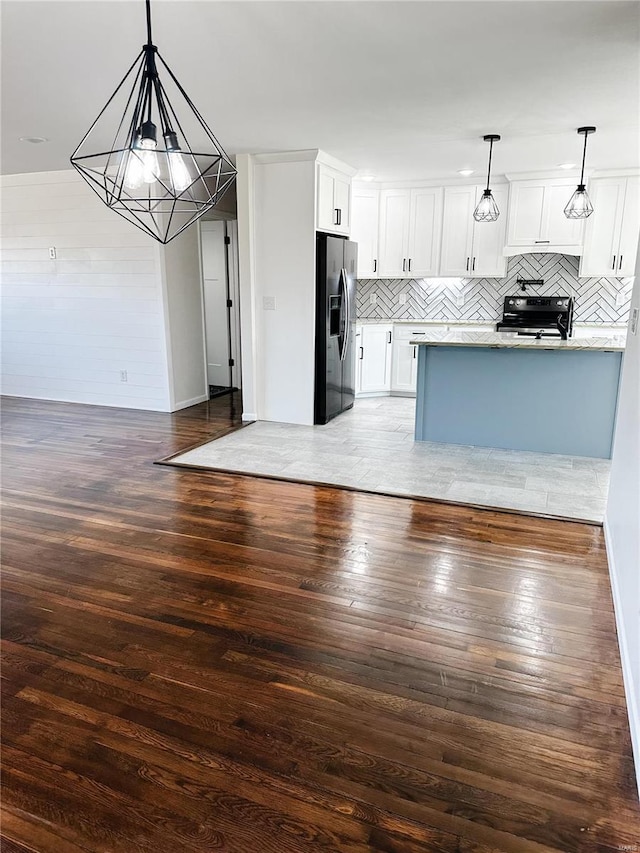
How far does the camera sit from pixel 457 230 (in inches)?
254

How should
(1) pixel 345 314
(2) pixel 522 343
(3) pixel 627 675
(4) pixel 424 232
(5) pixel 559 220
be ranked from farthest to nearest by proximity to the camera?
(4) pixel 424 232 < (5) pixel 559 220 < (1) pixel 345 314 < (2) pixel 522 343 < (3) pixel 627 675

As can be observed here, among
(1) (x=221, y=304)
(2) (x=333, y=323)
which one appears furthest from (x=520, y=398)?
(1) (x=221, y=304)

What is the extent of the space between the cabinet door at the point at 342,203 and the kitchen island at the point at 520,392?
1.64m

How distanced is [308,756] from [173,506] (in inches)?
83.6

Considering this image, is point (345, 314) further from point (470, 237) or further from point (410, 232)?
point (470, 237)

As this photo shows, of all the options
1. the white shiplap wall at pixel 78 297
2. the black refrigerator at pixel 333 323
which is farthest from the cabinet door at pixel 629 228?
the white shiplap wall at pixel 78 297

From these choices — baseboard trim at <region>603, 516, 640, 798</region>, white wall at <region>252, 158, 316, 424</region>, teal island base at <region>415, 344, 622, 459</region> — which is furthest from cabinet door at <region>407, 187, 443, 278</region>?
baseboard trim at <region>603, 516, 640, 798</region>

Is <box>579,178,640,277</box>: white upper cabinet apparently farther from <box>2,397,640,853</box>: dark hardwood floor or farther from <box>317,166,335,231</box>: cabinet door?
<box>2,397,640,853</box>: dark hardwood floor

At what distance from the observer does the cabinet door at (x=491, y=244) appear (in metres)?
6.21

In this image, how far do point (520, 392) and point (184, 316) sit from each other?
143 inches

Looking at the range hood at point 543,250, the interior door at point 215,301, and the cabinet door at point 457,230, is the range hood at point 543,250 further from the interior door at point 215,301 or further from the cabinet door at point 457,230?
the interior door at point 215,301

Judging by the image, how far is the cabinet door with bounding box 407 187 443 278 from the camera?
6484 millimetres

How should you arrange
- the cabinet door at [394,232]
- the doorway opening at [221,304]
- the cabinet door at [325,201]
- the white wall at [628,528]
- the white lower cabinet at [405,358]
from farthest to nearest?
the doorway opening at [221,304]
the white lower cabinet at [405,358]
the cabinet door at [394,232]
the cabinet door at [325,201]
the white wall at [628,528]

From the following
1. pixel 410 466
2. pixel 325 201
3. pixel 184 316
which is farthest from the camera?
pixel 184 316
